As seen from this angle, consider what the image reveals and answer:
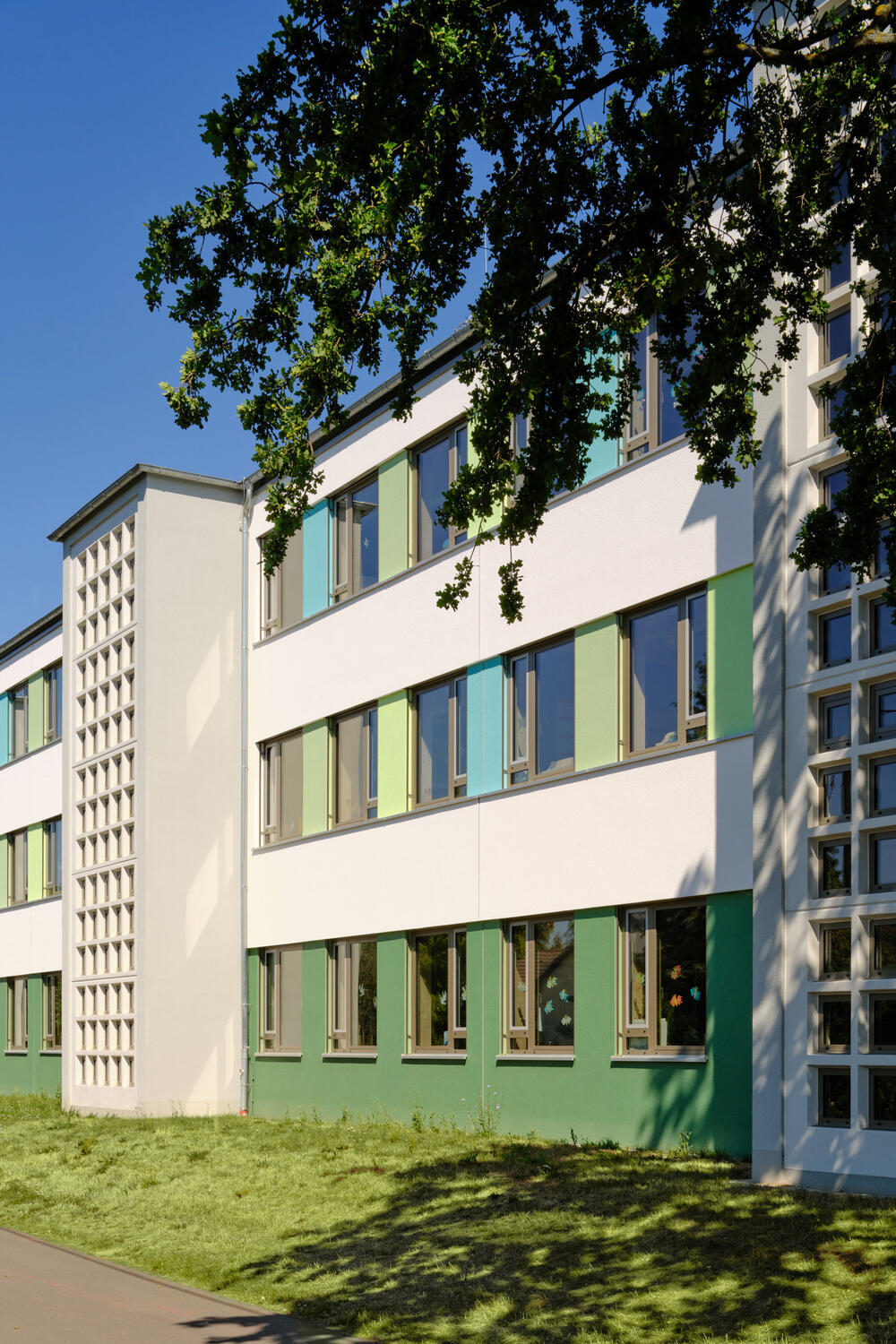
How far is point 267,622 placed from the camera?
26.5 meters

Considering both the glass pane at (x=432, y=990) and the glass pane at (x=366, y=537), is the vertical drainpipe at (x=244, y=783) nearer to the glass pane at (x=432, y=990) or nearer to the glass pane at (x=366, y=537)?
the glass pane at (x=366, y=537)

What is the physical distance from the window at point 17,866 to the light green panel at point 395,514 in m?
16.7

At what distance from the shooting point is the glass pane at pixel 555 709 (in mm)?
18688

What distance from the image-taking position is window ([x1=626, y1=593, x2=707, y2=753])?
16.4 m

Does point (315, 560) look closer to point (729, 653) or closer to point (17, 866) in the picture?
point (729, 653)

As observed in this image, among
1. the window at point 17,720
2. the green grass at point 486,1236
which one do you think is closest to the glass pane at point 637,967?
the green grass at point 486,1236

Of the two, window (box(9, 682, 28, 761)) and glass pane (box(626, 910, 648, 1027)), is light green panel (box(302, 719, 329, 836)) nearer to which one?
glass pane (box(626, 910, 648, 1027))

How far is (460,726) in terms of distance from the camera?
68.8 ft

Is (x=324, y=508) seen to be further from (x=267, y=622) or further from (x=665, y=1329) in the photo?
(x=665, y=1329)

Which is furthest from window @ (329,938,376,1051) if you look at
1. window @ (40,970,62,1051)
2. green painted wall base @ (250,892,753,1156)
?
window @ (40,970,62,1051)

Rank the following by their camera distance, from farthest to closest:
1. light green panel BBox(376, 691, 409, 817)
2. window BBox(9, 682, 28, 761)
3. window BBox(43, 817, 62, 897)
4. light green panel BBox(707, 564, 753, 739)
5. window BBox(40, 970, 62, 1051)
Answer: window BBox(9, 682, 28, 761) < window BBox(43, 817, 62, 897) < window BBox(40, 970, 62, 1051) < light green panel BBox(376, 691, 409, 817) < light green panel BBox(707, 564, 753, 739)

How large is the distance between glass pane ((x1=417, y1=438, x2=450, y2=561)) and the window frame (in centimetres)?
516

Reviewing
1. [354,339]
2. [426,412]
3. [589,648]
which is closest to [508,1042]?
[589,648]

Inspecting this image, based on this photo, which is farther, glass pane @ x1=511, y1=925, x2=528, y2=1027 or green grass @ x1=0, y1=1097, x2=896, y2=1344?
glass pane @ x1=511, y1=925, x2=528, y2=1027
